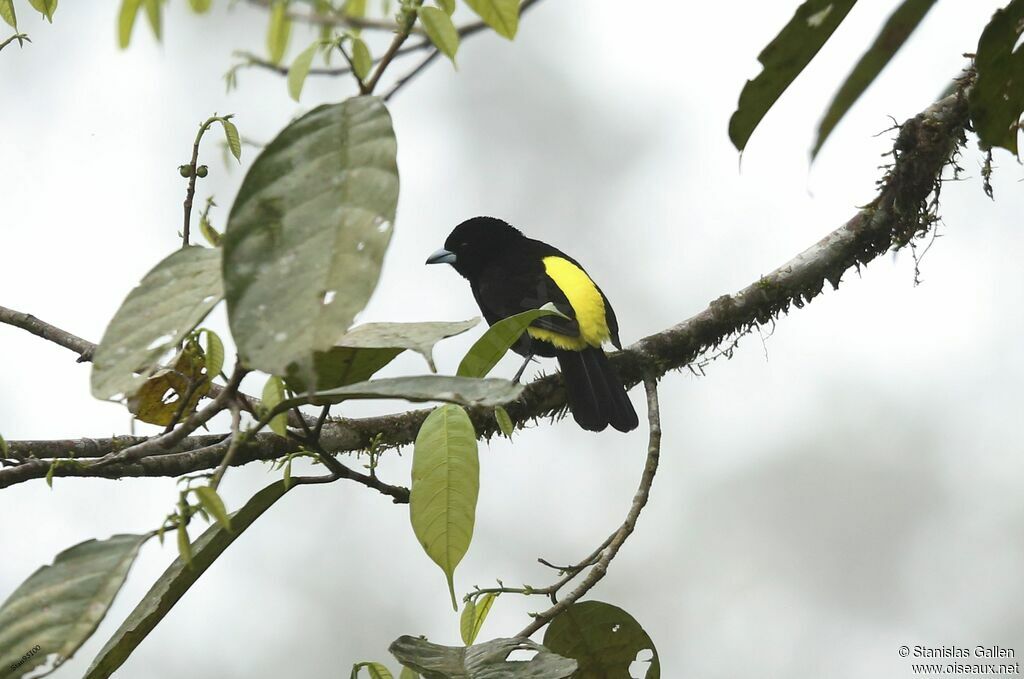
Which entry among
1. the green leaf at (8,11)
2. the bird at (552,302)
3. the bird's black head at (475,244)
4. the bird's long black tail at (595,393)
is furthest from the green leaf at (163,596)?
the bird's black head at (475,244)

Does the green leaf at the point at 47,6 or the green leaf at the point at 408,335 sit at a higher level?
the green leaf at the point at 47,6

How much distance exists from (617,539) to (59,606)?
3.34 feet

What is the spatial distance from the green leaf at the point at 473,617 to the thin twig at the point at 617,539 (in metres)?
0.09

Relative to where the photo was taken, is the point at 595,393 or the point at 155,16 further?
the point at 595,393

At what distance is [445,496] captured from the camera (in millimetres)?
1327

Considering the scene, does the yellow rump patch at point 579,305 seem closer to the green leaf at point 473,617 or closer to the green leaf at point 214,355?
the green leaf at point 473,617

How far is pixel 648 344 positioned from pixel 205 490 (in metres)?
1.98

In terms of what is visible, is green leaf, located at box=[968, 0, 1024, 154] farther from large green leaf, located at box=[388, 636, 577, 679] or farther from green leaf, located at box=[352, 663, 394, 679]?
green leaf, located at box=[352, 663, 394, 679]

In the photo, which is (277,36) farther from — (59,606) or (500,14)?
(59,606)

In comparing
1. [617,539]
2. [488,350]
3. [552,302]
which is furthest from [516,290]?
[488,350]

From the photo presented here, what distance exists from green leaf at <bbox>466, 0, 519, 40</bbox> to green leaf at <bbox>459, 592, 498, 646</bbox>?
1001 mm

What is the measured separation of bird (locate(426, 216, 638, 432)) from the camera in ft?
9.93

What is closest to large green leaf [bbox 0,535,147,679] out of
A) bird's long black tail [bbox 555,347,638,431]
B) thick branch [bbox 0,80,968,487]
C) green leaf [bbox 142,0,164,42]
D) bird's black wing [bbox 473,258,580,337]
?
green leaf [bbox 142,0,164,42]

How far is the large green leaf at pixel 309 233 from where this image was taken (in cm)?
74
